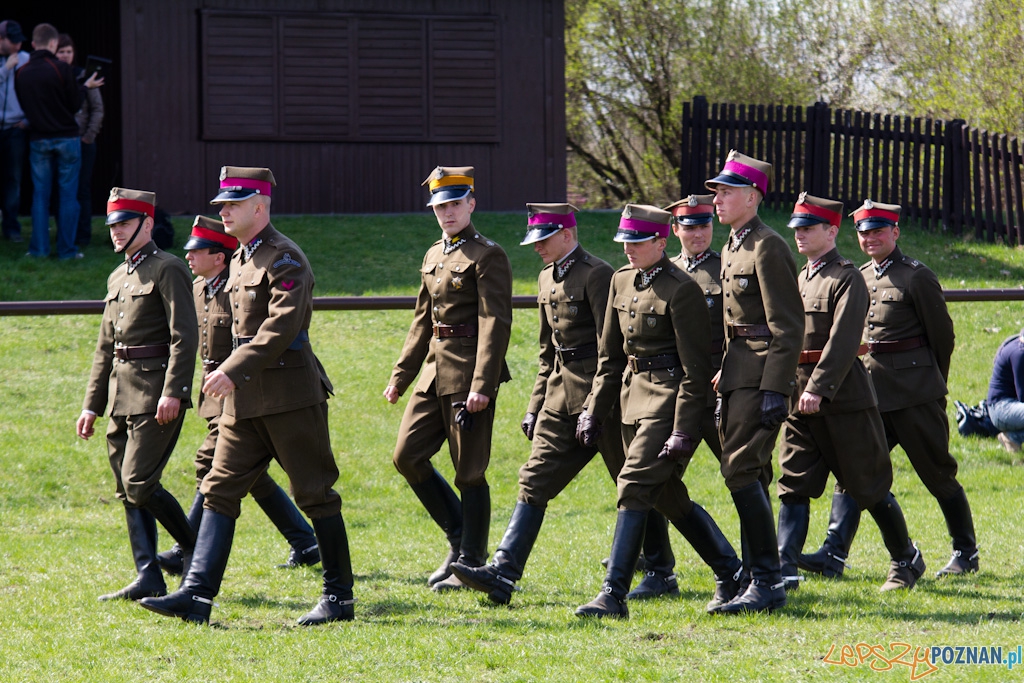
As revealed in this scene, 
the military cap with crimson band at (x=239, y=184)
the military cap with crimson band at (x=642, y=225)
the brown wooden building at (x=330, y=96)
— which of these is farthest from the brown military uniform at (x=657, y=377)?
the brown wooden building at (x=330, y=96)

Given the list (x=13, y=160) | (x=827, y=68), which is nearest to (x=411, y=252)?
(x=13, y=160)

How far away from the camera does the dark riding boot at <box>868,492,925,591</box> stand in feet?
22.9

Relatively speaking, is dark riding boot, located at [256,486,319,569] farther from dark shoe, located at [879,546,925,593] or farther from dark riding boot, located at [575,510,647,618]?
dark shoe, located at [879,546,925,593]

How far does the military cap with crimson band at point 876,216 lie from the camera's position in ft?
24.3

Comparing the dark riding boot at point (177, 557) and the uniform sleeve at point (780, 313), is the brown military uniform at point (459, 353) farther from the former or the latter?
the uniform sleeve at point (780, 313)

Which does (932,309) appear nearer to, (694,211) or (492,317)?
(694,211)

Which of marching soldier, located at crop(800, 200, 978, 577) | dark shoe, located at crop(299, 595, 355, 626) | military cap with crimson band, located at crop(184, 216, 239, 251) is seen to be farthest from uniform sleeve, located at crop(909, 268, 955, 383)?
military cap with crimson band, located at crop(184, 216, 239, 251)

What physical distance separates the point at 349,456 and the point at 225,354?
3.49 m

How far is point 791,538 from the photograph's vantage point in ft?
23.3

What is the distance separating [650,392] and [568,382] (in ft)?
1.98

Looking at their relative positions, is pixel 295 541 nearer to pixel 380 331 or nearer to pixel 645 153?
pixel 380 331

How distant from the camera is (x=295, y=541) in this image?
7719 millimetres

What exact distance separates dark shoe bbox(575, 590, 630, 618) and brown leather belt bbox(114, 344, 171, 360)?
2.63 m

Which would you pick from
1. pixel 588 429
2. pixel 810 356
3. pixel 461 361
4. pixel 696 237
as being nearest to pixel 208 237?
pixel 461 361
